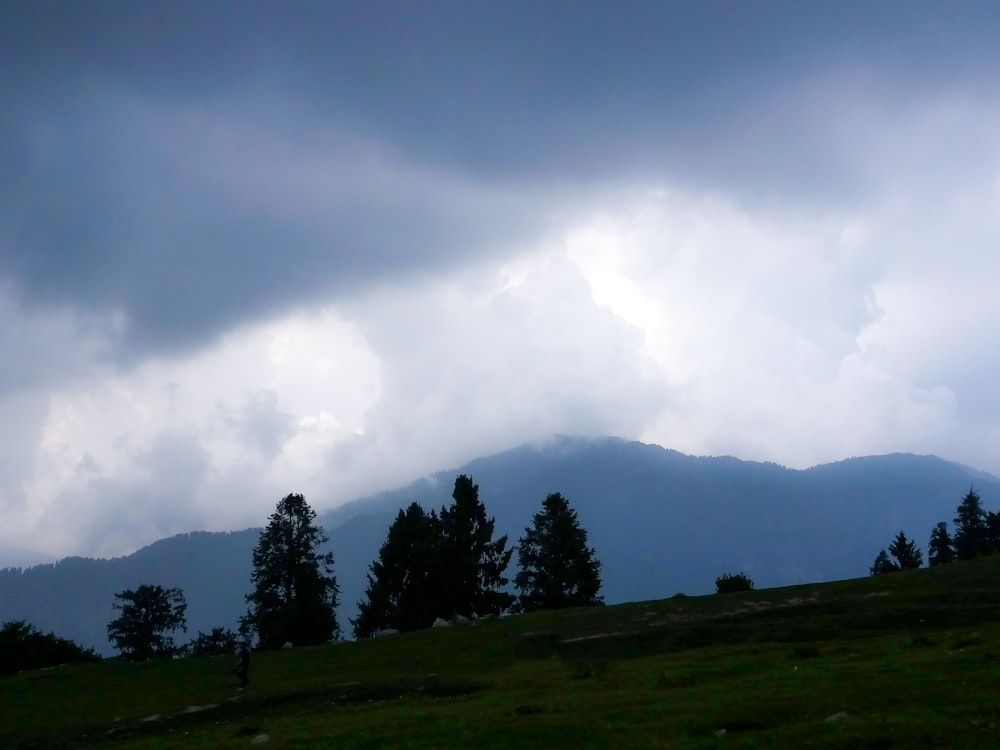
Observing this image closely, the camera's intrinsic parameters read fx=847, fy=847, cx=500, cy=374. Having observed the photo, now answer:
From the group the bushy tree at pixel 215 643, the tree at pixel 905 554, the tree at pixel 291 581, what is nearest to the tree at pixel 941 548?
the tree at pixel 905 554

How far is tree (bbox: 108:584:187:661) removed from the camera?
12025 cm

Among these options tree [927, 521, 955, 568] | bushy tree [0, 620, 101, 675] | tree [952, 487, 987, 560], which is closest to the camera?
bushy tree [0, 620, 101, 675]

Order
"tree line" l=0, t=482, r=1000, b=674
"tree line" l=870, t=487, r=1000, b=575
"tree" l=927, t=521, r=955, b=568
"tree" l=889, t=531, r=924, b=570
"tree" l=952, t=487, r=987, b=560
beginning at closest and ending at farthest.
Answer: "tree line" l=0, t=482, r=1000, b=674 → "tree line" l=870, t=487, r=1000, b=575 → "tree" l=952, t=487, r=987, b=560 → "tree" l=927, t=521, r=955, b=568 → "tree" l=889, t=531, r=924, b=570

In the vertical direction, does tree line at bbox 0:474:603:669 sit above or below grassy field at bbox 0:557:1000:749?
above

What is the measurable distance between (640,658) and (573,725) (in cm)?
2012

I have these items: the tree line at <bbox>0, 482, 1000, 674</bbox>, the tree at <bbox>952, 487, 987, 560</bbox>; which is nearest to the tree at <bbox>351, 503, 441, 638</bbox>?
the tree line at <bbox>0, 482, 1000, 674</bbox>

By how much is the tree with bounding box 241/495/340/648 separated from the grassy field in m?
28.3

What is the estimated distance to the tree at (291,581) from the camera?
324 feet

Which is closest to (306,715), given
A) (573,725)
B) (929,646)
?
(573,725)

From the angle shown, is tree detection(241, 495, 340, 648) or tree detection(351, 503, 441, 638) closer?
tree detection(241, 495, 340, 648)

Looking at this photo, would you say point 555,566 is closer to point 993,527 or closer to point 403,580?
point 403,580

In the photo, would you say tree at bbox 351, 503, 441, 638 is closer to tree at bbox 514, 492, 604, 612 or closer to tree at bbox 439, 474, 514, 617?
tree at bbox 439, 474, 514, 617

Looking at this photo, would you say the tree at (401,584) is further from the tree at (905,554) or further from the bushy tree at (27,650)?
the tree at (905,554)

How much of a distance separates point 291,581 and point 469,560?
899 inches
